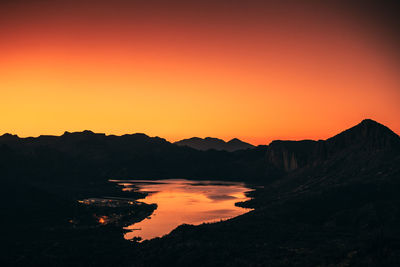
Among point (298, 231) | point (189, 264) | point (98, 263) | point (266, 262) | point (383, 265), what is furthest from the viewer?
point (298, 231)

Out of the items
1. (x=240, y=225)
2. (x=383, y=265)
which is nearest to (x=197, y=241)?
(x=240, y=225)

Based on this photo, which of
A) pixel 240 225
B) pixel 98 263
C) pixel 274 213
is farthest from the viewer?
pixel 274 213

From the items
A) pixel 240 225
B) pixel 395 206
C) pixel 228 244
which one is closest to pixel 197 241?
pixel 228 244

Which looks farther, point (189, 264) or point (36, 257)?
point (36, 257)

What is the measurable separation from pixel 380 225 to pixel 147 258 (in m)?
90.8

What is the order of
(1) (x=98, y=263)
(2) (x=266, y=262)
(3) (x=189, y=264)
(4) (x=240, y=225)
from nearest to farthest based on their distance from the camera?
(2) (x=266, y=262) < (3) (x=189, y=264) < (1) (x=98, y=263) < (4) (x=240, y=225)

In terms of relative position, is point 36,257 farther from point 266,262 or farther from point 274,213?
point 274,213

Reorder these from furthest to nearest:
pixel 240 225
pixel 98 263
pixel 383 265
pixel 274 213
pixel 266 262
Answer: pixel 274 213 < pixel 240 225 < pixel 98 263 < pixel 266 262 < pixel 383 265

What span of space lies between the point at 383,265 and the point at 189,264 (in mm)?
51621

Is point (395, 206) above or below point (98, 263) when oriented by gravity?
above

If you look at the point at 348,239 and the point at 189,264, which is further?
the point at 348,239

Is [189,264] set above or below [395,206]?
below

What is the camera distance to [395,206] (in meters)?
178

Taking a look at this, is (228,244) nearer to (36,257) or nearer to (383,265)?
(383,265)
